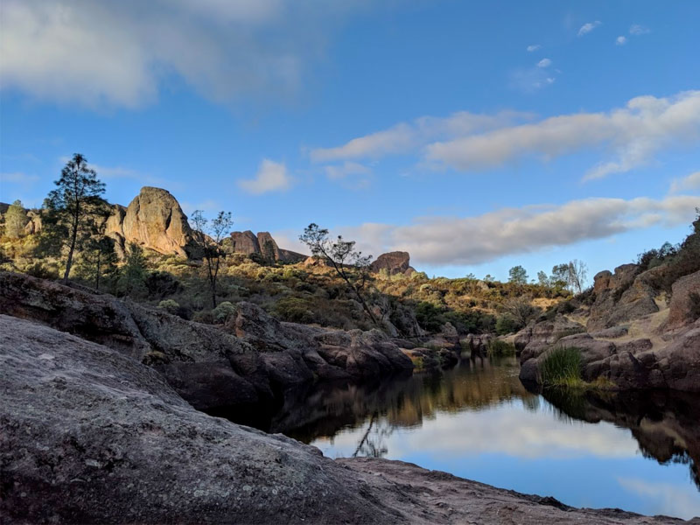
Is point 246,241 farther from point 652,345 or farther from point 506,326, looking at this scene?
point 652,345

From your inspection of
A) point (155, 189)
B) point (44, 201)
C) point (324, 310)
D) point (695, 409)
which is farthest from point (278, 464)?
point (155, 189)

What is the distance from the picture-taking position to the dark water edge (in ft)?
29.9

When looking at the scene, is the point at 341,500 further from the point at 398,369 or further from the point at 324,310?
the point at 324,310

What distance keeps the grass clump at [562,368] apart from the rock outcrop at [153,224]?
7875 centimetres

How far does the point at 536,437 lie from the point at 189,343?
11.3 meters

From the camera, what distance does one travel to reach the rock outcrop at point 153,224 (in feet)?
304

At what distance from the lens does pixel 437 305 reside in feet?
240

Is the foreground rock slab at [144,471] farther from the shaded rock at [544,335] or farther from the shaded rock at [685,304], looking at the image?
the shaded rock at [544,335]

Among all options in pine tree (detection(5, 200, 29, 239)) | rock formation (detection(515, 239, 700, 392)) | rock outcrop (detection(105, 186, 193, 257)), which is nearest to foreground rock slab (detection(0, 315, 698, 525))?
rock formation (detection(515, 239, 700, 392))

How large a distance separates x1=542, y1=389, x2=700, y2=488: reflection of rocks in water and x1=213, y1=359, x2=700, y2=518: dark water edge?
0.8 inches

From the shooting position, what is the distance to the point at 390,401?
17.9 meters

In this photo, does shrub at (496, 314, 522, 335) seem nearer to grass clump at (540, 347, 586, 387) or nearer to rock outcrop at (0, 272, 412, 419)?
rock outcrop at (0, 272, 412, 419)

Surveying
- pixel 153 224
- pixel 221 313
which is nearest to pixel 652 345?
pixel 221 313

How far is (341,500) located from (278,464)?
60 cm
